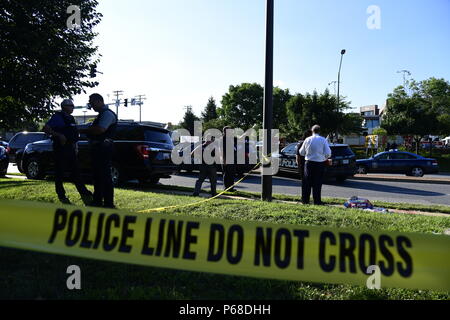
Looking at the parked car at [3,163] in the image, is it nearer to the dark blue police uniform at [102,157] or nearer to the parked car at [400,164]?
the dark blue police uniform at [102,157]

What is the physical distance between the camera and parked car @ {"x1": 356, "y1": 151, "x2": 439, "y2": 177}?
16.8 metres

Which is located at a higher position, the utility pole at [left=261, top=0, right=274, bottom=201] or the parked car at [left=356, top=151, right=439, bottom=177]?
the utility pole at [left=261, top=0, right=274, bottom=201]

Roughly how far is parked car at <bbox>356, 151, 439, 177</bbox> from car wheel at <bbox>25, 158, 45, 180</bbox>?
13946mm

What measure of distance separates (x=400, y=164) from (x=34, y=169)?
15457 millimetres

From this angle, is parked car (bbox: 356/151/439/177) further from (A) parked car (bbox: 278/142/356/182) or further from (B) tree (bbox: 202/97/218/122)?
(B) tree (bbox: 202/97/218/122)

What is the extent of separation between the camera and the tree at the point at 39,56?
841cm

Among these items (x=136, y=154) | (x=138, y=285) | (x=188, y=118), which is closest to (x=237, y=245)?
(x=138, y=285)

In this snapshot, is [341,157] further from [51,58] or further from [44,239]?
[44,239]

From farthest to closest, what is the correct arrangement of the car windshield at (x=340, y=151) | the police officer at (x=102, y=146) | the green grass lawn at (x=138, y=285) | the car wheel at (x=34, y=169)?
the car windshield at (x=340, y=151) < the car wheel at (x=34, y=169) < the police officer at (x=102, y=146) < the green grass lawn at (x=138, y=285)

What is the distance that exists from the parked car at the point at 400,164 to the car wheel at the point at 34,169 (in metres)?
13.9

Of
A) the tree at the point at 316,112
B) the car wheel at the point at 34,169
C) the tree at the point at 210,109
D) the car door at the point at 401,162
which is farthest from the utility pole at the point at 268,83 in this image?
the tree at the point at 210,109

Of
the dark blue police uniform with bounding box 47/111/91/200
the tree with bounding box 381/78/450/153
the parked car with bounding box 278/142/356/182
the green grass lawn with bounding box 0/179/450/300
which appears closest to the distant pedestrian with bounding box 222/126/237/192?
the dark blue police uniform with bounding box 47/111/91/200
